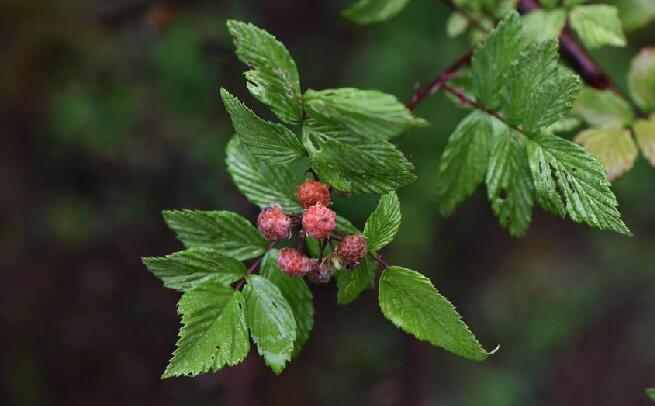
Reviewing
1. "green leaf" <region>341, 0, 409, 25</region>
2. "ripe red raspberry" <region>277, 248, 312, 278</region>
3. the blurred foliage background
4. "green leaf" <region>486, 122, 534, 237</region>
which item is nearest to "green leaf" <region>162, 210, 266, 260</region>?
"ripe red raspberry" <region>277, 248, 312, 278</region>

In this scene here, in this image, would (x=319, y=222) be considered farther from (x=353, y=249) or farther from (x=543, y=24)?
(x=543, y=24)

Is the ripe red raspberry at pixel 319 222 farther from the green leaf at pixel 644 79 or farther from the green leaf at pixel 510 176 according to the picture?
the green leaf at pixel 644 79

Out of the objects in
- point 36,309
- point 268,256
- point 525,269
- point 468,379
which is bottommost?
point 36,309

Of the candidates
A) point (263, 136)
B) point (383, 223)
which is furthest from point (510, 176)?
point (263, 136)

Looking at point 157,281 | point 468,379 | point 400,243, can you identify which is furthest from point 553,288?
point 157,281

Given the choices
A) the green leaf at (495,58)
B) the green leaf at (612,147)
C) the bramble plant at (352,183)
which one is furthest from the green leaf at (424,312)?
the green leaf at (612,147)

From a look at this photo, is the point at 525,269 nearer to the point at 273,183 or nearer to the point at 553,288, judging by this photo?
the point at 553,288
